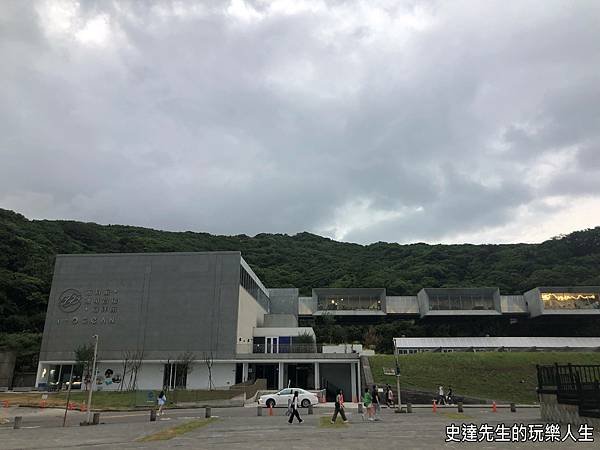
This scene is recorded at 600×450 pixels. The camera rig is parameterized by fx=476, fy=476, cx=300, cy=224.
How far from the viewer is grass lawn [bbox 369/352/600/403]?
37.5m

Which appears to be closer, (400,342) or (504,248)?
(400,342)

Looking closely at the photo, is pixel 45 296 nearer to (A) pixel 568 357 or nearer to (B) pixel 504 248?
(A) pixel 568 357

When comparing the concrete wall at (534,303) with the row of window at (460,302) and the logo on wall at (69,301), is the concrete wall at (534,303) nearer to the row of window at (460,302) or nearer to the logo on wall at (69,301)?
the row of window at (460,302)

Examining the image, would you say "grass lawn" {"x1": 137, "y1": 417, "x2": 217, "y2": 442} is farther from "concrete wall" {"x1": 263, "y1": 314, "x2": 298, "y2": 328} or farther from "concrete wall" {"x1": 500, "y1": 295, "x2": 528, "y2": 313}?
"concrete wall" {"x1": 500, "y1": 295, "x2": 528, "y2": 313}

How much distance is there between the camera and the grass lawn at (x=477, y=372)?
3750 centimetres

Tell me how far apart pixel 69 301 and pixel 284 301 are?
112 feet

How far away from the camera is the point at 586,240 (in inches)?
4562

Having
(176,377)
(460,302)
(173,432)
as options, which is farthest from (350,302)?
(173,432)

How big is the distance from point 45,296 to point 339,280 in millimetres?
58055

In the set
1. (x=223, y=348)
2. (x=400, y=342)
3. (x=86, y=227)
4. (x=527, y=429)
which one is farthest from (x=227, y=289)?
(x=86, y=227)

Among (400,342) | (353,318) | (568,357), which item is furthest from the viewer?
(353,318)

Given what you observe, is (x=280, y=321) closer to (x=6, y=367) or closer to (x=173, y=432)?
(x=6, y=367)

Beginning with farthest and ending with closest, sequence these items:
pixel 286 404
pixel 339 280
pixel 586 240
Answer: pixel 586 240 < pixel 339 280 < pixel 286 404

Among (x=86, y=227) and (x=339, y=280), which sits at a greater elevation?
(x=86, y=227)
